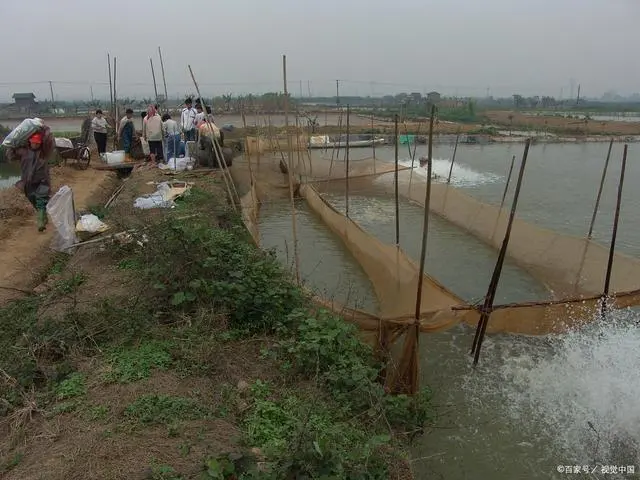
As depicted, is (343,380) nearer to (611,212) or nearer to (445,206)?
(445,206)

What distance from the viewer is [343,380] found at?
3.30m

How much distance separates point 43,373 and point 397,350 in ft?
8.64

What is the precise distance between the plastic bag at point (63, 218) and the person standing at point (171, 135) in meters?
4.83

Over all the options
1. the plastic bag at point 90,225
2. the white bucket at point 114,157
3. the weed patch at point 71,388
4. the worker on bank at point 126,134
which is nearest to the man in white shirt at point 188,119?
the worker on bank at point 126,134

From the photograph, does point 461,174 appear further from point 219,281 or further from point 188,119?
point 219,281

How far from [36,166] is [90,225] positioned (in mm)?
1161

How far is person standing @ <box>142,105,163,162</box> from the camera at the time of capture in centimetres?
1020

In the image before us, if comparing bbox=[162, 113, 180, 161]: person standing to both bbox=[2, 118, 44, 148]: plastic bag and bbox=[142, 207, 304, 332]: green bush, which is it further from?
bbox=[142, 207, 304, 332]: green bush

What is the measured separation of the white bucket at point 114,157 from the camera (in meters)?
10.6

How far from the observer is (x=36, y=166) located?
231 inches

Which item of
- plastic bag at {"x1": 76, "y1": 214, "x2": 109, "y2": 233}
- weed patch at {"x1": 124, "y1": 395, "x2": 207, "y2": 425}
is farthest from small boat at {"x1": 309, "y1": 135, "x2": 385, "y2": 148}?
weed patch at {"x1": 124, "y1": 395, "x2": 207, "y2": 425}

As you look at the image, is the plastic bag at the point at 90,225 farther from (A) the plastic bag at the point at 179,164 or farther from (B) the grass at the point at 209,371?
(A) the plastic bag at the point at 179,164

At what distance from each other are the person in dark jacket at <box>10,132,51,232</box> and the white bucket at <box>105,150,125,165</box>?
4.75m

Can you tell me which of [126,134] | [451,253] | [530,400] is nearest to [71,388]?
[530,400]
